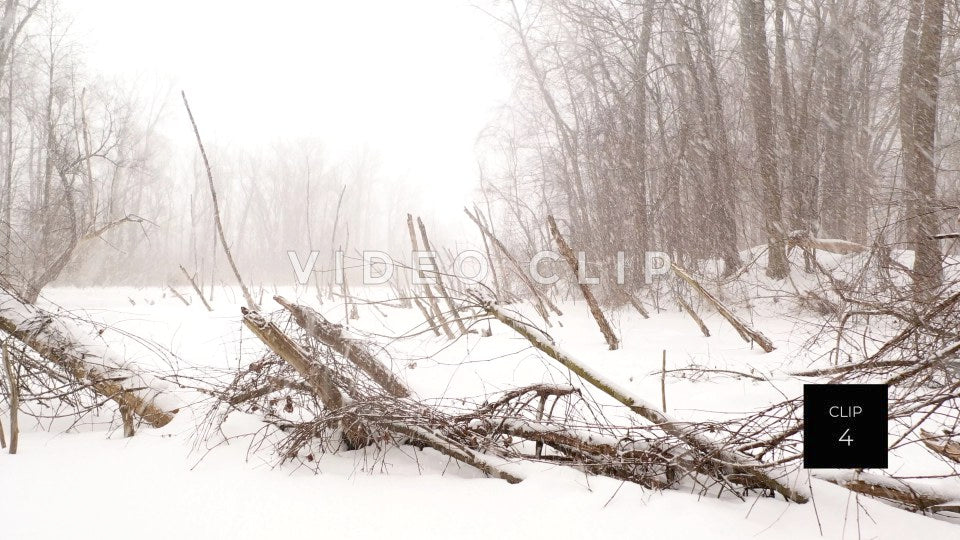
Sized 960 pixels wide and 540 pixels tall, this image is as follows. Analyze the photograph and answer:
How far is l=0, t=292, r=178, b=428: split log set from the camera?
11.3ft

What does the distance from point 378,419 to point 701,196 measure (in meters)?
8.35

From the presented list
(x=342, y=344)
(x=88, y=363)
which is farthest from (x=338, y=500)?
(x=88, y=363)

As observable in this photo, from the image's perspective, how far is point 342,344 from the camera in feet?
9.88

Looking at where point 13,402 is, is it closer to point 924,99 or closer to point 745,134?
point 924,99

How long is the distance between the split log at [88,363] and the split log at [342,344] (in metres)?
1.35

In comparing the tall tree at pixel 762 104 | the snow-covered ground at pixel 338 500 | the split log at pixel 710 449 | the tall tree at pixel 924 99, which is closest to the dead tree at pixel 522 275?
the snow-covered ground at pixel 338 500

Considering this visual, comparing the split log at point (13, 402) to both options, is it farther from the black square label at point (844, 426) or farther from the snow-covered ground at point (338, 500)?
the black square label at point (844, 426)

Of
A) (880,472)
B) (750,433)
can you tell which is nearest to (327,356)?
(750,433)

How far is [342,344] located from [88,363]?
1.98 metres

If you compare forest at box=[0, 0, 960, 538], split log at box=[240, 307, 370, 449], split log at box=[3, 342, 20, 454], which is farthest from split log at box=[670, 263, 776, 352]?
split log at box=[3, 342, 20, 454]

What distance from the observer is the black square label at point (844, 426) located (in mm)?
1664

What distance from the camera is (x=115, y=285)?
74.7ft

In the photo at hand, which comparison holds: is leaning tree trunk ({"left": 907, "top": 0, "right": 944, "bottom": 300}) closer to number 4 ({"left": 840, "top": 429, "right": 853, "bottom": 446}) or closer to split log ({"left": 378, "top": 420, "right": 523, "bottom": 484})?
number 4 ({"left": 840, "top": 429, "right": 853, "bottom": 446})

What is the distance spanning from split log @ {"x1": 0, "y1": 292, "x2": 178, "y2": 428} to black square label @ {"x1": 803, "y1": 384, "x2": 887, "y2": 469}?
374 cm
